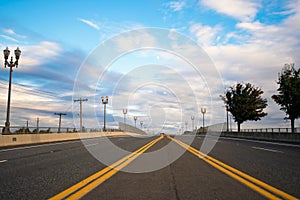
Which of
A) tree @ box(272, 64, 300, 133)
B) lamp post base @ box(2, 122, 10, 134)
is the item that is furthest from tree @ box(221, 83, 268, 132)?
lamp post base @ box(2, 122, 10, 134)

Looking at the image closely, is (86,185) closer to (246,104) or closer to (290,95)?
(290,95)

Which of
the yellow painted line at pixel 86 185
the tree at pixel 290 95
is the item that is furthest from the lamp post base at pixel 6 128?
the tree at pixel 290 95

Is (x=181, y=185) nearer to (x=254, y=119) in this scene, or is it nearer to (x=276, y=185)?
(x=276, y=185)

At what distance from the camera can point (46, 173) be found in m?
8.11

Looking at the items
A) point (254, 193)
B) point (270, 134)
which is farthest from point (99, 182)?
point (270, 134)

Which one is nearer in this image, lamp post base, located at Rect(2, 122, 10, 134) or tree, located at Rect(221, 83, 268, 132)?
lamp post base, located at Rect(2, 122, 10, 134)

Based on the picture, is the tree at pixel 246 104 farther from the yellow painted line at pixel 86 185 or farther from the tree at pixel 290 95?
the yellow painted line at pixel 86 185

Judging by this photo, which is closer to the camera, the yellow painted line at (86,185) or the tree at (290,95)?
the yellow painted line at (86,185)

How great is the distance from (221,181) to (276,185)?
48.3 inches

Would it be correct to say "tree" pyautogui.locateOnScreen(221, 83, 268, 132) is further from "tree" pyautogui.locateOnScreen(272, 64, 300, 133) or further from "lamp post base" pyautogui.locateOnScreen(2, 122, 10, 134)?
"lamp post base" pyautogui.locateOnScreen(2, 122, 10, 134)

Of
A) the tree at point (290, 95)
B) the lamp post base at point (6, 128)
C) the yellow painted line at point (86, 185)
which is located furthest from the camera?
the tree at point (290, 95)

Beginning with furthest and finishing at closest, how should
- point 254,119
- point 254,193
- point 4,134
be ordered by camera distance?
1. point 254,119
2. point 4,134
3. point 254,193

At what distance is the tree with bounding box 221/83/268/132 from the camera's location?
215 feet

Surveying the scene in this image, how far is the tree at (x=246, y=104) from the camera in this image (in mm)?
65438
